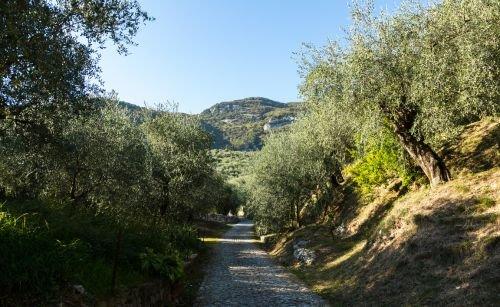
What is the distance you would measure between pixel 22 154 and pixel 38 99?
7.36 meters

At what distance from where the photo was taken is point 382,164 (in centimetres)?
3403

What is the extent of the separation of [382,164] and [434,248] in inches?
713

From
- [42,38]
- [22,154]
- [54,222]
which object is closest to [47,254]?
[54,222]

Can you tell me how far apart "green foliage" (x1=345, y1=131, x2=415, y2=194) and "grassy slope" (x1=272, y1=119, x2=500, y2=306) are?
235 centimetres

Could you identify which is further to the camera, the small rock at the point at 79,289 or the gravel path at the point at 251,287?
the gravel path at the point at 251,287

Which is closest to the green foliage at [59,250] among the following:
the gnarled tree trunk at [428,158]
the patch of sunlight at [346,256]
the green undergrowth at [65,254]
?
the green undergrowth at [65,254]

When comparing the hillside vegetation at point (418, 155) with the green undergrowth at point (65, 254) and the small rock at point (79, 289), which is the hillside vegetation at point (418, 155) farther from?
the small rock at point (79, 289)

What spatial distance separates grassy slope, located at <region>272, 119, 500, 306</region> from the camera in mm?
13625

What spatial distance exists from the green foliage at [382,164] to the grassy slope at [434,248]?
235cm

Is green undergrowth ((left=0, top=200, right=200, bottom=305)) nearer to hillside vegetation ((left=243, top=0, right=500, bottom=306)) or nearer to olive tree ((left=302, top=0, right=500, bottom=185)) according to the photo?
hillside vegetation ((left=243, top=0, right=500, bottom=306))

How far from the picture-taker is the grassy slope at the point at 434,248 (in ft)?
44.7

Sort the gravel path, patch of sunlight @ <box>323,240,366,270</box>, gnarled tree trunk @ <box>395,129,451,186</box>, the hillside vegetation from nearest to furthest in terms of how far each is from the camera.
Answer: the hillside vegetation, the gravel path, gnarled tree trunk @ <box>395,129,451,186</box>, patch of sunlight @ <box>323,240,366,270</box>

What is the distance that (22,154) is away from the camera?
69.5ft

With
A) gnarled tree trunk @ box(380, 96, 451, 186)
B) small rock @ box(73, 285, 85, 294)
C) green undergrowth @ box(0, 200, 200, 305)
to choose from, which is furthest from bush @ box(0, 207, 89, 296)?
gnarled tree trunk @ box(380, 96, 451, 186)
